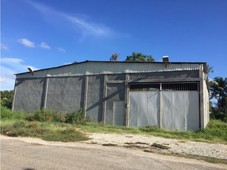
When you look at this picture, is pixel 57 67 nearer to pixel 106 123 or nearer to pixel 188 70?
pixel 106 123

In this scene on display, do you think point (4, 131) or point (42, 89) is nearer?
point (4, 131)

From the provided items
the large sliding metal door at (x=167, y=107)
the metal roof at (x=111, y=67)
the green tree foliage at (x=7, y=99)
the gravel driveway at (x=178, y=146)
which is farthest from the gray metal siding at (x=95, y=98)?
the green tree foliage at (x=7, y=99)

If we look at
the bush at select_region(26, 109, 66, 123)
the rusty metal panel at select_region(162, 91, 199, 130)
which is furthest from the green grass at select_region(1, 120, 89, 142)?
the rusty metal panel at select_region(162, 91, 199, 130)

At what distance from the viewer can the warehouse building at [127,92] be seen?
52.2 feet

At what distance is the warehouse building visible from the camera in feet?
52.2

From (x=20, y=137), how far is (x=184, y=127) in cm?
986

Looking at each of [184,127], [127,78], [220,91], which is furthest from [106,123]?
[220,91]

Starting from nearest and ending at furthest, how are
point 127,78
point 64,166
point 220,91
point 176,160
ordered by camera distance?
point 64,166 → point 176,160 → point 127,78 → point 220,91

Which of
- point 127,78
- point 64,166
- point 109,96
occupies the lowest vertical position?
point 64,166

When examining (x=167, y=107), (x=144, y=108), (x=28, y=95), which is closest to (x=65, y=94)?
(x=28, y=95)

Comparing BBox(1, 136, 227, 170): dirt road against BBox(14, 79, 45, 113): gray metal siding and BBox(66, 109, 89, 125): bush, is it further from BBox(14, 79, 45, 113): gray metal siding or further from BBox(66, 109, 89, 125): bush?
BBox(14, 79, 45, 113): gray metal siding

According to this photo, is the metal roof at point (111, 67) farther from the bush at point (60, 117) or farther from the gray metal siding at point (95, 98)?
the bush at point (60, 117)

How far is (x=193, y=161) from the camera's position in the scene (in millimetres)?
7023

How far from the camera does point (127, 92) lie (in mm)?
17906
